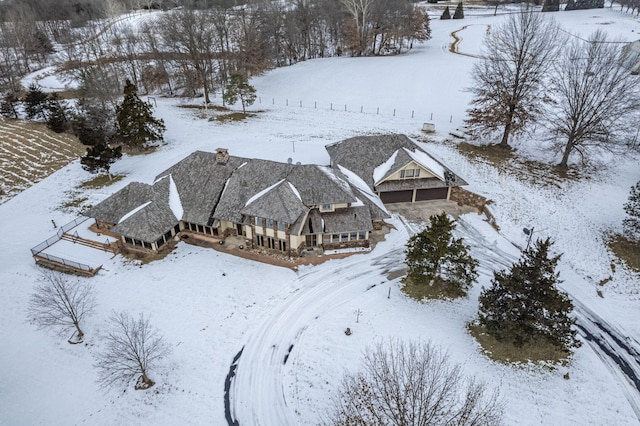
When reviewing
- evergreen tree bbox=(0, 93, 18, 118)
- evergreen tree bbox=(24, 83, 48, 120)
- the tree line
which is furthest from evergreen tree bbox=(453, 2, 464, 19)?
evergreen tree bbox=(0, 93, 18, 118)

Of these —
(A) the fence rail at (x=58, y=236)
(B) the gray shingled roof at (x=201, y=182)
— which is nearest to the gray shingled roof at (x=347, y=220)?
(B) the gray shingled roof at (x=201, y=182)

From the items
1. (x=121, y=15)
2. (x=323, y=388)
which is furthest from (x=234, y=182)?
(x=121, y=15)

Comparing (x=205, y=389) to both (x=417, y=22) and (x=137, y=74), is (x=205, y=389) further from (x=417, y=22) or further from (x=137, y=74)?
(x=417, y=22)

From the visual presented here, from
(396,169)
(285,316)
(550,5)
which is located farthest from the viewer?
(550,5)

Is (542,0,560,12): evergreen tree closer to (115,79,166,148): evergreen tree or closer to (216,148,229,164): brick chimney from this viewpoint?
(115,79,166,148): evergreen tree

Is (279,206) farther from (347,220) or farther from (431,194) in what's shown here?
(431,194)

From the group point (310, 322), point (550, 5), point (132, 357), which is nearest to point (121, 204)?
point (132, 357)

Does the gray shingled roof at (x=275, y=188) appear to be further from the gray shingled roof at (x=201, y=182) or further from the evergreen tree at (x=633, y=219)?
the evergreen tree at (x=633, y=219)
